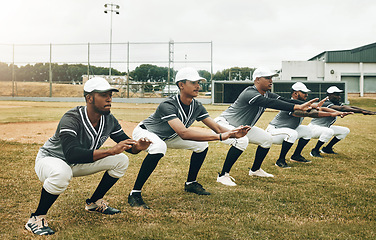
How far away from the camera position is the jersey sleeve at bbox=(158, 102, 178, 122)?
4574 mm

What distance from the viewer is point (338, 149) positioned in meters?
9.77

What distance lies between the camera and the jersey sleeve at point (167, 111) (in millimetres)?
4574

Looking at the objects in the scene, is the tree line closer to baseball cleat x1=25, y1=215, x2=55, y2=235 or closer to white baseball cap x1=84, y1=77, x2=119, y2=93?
white baseball cap x1=84, y1=77, x2=119, y2=93

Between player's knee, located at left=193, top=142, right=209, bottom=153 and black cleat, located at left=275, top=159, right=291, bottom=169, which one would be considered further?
black cleat, located at left=275, top=159, right=291, bottom=169

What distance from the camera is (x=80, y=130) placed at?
3701 millimetres

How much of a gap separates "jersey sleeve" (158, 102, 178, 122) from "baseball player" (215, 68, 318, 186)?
155cm

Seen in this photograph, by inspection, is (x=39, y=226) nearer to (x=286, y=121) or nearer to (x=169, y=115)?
(x=169, y=115)

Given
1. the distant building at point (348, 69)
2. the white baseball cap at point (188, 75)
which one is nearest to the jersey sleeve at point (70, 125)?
the white baseball cap at point (188, 75)

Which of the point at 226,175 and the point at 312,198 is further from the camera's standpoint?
the point at 226,175

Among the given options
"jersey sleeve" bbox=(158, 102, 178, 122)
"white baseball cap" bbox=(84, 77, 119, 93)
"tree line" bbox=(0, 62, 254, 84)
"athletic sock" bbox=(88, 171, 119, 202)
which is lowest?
"athletic sock" bbox=(88, 171, 119, 202)

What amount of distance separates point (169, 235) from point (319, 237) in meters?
1.53

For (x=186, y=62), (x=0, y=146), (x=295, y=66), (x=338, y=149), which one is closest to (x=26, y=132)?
(x=0, y=146)

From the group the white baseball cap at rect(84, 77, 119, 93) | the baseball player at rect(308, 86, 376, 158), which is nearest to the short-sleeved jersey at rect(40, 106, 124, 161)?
the white baseball cap at rect(84, 77, 119, 93)

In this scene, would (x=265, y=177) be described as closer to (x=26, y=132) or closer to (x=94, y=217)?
(x=94, y=217)
